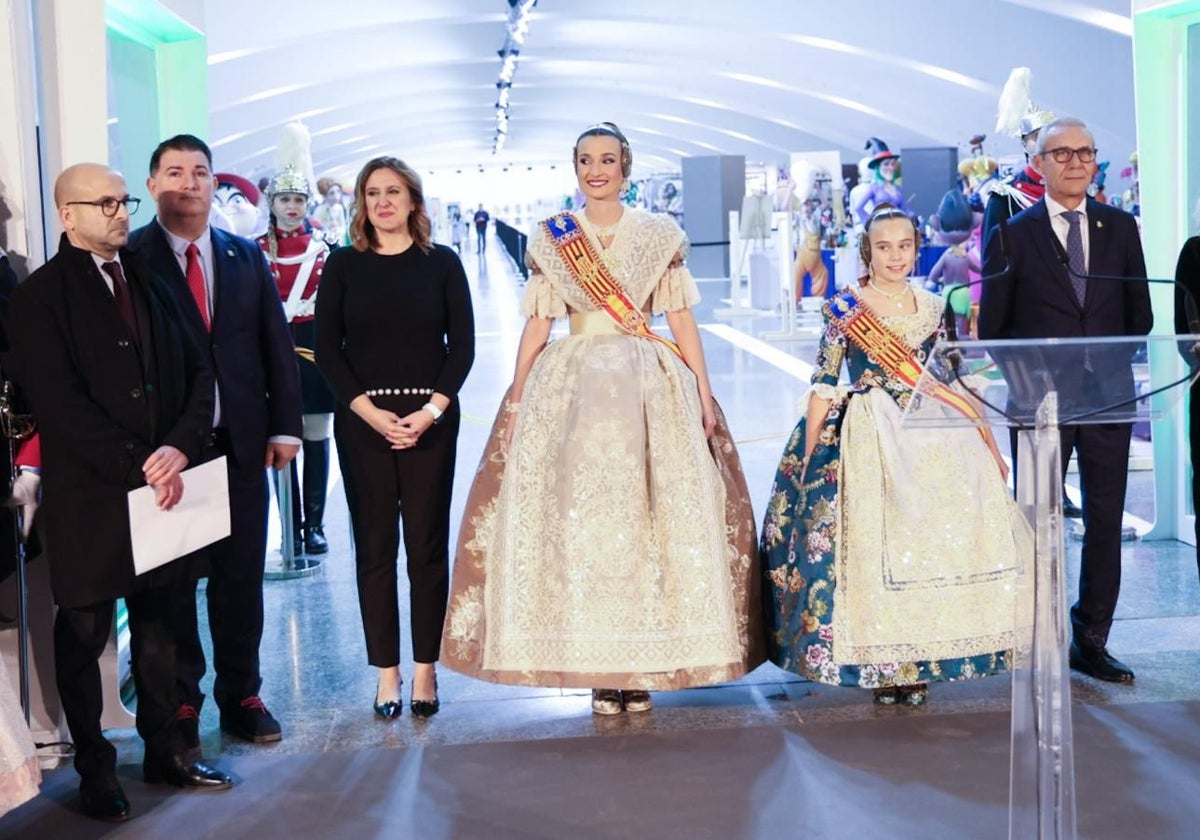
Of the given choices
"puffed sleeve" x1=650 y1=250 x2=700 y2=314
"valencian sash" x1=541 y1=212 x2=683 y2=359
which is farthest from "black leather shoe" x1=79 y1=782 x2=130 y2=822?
"puffed sleeve" x1=650 y1=250 x2=700 y2=314

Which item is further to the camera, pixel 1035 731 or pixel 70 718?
pixel 70 718

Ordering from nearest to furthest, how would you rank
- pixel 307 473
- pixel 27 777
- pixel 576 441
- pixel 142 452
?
pixel 27 777 < pixel 142 452 < pixel 576 441 < pixel 307 473

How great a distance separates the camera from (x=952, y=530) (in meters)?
3.86

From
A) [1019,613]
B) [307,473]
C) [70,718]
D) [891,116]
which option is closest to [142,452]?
[70,718]

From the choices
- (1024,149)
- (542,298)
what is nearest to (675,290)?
(542,298)

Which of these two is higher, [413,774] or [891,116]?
[891,116]

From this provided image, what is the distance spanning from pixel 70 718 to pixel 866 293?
219 cm

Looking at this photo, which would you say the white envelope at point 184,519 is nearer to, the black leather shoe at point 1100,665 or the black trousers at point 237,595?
the black trousers at point 237,595

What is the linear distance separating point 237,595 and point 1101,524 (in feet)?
7.63

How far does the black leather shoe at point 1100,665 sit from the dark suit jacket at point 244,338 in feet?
7.25

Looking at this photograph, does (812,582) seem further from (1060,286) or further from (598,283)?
(1060,286)

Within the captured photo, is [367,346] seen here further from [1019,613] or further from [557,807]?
[1019,613]

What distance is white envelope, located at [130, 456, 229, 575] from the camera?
332cm

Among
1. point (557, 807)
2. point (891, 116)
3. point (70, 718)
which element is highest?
point (891, 116)
